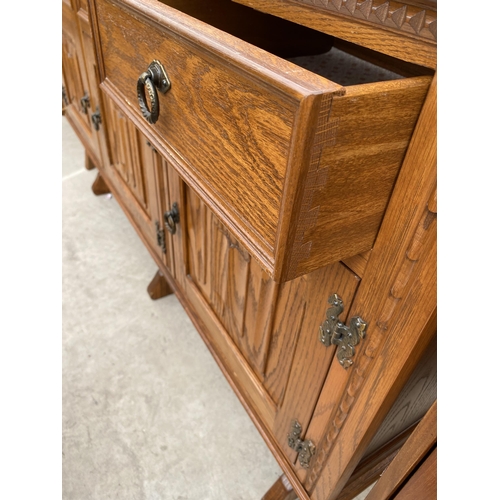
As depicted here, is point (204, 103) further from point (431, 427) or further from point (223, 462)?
point (223, 462)

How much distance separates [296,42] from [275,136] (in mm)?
367

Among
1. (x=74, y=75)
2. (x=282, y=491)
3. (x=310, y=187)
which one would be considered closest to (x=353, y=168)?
(x=310, y=187)

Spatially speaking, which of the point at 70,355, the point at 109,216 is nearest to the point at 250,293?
the point at 70,355

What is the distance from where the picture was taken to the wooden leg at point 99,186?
5.26 ft

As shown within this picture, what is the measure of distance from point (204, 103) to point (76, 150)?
175 cm

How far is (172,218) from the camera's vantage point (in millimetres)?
803

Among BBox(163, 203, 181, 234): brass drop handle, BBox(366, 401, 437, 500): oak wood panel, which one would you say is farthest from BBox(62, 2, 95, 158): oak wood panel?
BBox(366, 401, 437, 500): oak wood panel

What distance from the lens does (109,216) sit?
1550 mm

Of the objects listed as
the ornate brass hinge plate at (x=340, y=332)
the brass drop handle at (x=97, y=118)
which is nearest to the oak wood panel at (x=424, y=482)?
the ornate brass hinge plate at (x=340, y=332)

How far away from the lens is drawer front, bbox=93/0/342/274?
257 millimetres

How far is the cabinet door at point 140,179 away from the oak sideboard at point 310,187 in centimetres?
9

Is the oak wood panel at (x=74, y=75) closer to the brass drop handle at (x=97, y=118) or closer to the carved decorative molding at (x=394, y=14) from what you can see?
the brass drop handle at (x=97, y=118)

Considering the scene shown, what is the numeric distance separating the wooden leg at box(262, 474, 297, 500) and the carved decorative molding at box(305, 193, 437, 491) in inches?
7.3

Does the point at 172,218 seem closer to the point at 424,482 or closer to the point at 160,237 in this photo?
the point at 160,237
